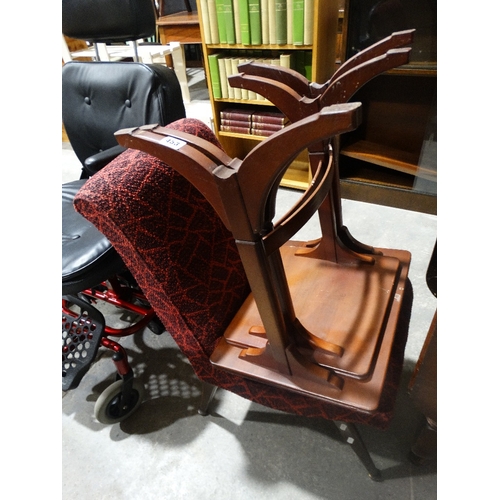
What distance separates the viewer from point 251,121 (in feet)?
7.00

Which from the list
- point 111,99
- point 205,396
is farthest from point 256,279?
point 111,99

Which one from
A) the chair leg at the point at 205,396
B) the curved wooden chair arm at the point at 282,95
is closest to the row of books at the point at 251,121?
the curved wooden chair arm at the point at 282,95

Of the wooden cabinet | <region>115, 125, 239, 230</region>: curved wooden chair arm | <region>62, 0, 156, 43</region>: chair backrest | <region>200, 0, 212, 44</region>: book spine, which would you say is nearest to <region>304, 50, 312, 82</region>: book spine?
the wooden cabinet

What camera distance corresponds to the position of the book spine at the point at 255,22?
5.73ft

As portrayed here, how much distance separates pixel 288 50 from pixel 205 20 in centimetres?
48

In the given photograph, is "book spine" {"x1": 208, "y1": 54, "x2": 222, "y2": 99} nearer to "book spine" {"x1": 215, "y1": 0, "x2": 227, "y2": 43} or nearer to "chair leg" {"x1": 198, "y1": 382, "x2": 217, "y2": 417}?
"book spine" {"x1": 215, "y1": 0, "x2": 227, "y2": 43}

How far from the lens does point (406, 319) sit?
3.15ft

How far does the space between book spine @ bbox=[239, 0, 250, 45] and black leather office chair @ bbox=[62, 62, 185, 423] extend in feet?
2.48

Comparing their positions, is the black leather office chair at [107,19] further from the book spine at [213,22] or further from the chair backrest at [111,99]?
the book spine at [213,22]

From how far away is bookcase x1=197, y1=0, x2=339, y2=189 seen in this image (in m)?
1.70

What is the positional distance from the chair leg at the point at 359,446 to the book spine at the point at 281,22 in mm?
1756

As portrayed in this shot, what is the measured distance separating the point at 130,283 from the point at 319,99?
113 cm

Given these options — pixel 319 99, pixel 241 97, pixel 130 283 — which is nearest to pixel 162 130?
pixel 319 99

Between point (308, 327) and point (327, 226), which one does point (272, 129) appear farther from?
point (308, 327)
